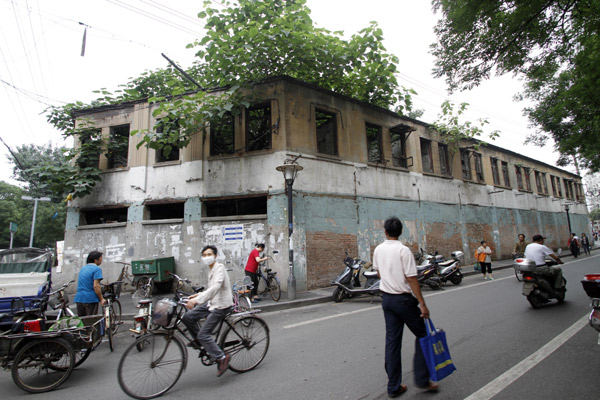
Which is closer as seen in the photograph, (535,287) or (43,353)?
(43,353)

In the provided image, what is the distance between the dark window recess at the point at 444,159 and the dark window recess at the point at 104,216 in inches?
676

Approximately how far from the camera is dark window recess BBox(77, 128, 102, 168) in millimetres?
13258

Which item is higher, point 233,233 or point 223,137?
point 223,137

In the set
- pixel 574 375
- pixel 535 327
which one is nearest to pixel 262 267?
pixel 535 327

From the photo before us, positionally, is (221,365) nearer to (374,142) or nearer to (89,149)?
(89,149)

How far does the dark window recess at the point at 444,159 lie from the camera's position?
1848 centimetres

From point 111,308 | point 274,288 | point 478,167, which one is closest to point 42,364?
point 111,308

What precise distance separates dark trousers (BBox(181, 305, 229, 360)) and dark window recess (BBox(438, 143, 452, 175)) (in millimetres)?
17578

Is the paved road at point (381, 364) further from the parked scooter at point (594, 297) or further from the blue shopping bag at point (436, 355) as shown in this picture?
the parked scooter at point (594, 297)

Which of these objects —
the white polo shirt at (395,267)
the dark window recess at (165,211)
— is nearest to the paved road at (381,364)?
the white polo shirt at (395,267)

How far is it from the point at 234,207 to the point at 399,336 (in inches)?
391

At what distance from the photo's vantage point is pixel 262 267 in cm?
1097

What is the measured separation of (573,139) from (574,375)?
7.63m

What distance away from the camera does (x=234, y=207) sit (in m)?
12.5
